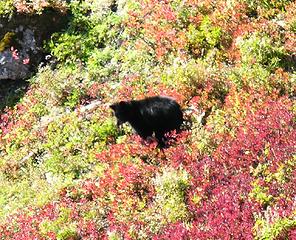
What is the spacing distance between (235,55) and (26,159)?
7304mm

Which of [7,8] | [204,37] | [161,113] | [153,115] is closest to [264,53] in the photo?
[204,37]

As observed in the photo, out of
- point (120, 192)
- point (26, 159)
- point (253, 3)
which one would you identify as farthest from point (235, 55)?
point (26, 159)

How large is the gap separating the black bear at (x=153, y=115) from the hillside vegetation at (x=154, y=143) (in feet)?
1.38

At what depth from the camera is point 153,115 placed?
12.4 metres

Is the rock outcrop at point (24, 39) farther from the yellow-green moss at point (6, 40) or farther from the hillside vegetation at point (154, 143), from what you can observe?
the hillside vegetation at point (154, 143)

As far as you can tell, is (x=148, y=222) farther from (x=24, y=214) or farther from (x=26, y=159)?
(x=26, y=159)

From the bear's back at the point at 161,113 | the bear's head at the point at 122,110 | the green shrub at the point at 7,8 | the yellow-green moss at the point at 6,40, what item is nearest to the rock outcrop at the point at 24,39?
the yellow-green moss at the point at 6,40

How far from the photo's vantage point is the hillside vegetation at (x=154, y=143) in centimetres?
945

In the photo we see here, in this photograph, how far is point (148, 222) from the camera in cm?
977

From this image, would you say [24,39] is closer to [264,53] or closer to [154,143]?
[154,143]

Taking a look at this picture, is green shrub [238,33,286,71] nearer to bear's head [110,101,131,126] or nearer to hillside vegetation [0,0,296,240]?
hillside vegetation [0,0,296,240]

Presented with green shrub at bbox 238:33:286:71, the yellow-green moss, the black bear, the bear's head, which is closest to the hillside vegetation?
green shrub at bbox 238:33:286:71

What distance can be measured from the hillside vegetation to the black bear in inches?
16.6

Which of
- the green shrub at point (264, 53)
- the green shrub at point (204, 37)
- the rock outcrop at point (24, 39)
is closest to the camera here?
the green shrub at point (264, 53)
